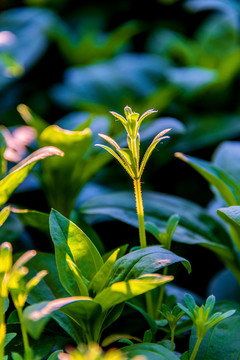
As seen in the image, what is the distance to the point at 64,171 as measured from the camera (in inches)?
29.5

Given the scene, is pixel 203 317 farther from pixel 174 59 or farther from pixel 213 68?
pixel 174 59

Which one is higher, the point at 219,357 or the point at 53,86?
the point at 53,86

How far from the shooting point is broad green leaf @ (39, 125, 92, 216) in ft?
2.38

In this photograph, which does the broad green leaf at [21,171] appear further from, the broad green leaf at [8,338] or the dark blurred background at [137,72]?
the dark blurred background at [137,72]

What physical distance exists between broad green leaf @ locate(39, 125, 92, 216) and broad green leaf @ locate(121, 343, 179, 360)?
35cm

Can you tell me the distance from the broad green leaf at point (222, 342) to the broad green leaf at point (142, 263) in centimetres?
10

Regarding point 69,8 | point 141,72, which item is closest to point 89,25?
point 69,8

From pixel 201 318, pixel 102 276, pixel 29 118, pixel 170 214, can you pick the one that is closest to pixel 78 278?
pixel 102 276

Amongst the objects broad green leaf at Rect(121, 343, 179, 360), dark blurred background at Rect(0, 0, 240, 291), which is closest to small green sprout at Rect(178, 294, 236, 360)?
broad green leaf at Rect(121, 343, 179, 360)

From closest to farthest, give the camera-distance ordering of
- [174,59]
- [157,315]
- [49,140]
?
[157,315] → [49,140] → [174,59]

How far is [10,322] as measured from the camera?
0.50 m

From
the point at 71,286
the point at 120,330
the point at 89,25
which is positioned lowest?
the point at 120,330

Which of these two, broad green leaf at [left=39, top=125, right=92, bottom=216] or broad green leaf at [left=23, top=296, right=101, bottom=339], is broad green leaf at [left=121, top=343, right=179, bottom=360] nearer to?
broad green leaf at [left=23, top=296, right=101, bottom=339]

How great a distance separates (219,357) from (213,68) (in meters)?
1.30
